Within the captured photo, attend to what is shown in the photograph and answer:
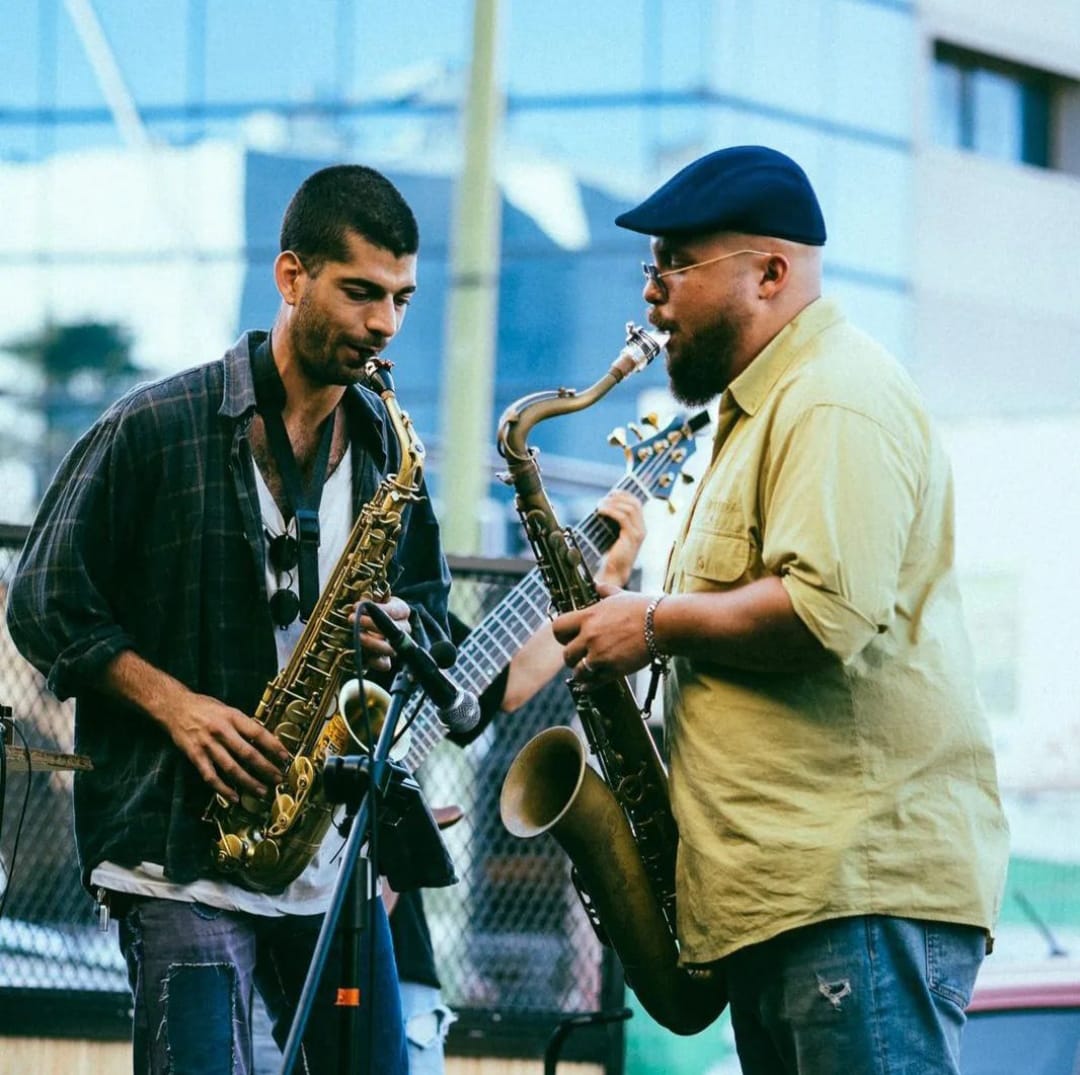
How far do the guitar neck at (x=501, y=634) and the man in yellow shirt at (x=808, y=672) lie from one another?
1.46m

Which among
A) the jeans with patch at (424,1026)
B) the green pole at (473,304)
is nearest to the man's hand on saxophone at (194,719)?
the jeans with patch at (424,1026)

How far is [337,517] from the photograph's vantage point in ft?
12.4

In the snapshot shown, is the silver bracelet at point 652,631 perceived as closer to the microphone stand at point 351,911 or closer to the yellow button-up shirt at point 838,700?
the yellow button-up shirt at point 838,700

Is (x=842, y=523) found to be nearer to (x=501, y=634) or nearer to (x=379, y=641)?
(x=379, y=641)

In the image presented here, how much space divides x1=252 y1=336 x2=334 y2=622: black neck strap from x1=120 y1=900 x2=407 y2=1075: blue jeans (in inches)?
24.4

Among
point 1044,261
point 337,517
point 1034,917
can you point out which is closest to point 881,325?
point 1044,261

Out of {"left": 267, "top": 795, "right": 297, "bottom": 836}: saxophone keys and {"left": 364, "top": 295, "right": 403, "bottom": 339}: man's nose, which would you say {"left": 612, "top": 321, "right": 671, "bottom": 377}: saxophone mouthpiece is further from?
{"left": 267, "top": 795, "right": 297, "bottom": 836}: saxophone keys

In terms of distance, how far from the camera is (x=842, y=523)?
2.99m

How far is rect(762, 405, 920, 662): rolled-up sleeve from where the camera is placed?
117 inches

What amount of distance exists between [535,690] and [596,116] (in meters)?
15.8

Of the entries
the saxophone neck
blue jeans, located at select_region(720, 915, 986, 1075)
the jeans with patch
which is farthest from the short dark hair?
the jeans with patch

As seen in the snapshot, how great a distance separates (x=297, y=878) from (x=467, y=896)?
5.97 ft

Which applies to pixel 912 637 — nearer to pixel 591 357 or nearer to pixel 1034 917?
pixel 1034 917

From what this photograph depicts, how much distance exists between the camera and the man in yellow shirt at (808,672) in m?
3.00
